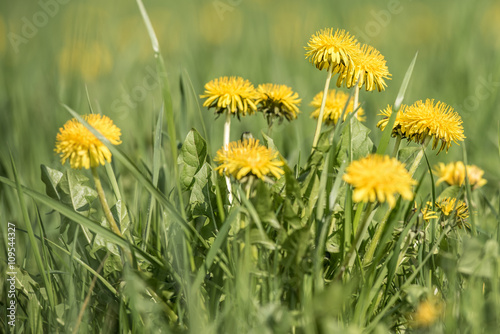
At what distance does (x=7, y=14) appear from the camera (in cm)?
495

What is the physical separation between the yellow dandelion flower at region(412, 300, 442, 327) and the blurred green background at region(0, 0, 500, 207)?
782 mm

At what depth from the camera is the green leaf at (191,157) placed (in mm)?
1558

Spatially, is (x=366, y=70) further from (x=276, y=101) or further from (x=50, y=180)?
(x=50, y=180)

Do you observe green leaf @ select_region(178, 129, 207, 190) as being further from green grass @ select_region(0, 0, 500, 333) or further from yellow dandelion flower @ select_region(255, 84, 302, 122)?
yellow dandelion flower @ select_region(255, 84, 302, 122)

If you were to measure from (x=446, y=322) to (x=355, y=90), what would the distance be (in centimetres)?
62

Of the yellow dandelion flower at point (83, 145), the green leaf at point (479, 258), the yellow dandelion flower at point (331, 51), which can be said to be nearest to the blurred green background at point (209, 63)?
the yellow dandelion flower at point (83, 145)

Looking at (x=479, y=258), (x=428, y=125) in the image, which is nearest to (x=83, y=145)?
(x=428, y=125)

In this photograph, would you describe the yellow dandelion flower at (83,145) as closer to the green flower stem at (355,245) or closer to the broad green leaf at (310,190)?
the broad green leaf at (310,190)

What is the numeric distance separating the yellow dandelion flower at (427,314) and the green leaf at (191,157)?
731 mm

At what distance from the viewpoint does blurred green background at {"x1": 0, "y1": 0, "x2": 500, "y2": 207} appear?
8.48 ft

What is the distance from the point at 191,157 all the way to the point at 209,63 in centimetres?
230

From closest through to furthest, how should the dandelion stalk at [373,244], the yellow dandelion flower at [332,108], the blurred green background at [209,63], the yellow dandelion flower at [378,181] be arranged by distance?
the yellow dandelion flower at [378,181], the dandelion stalk at [373,244], the yellow dandelion flower at [332,108], the blurred green background at [209,63]

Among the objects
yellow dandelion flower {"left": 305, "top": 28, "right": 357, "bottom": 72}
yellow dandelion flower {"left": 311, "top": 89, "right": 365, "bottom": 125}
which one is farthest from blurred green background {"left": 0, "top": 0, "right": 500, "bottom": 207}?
yellow dandelion flower {"left": 305, "top": 28, "right": 357, "bottom": 72}

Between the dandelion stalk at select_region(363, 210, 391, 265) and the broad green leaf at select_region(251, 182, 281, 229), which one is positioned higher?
the broad green leaf at select_region(251, 182, 281, 229)
